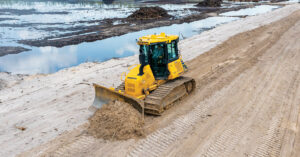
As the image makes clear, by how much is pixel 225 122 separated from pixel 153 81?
2737 millimetres

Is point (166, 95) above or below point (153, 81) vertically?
below

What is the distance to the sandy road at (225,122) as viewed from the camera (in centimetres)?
664

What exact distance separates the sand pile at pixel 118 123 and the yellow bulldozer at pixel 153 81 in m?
0.30

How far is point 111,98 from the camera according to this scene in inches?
320

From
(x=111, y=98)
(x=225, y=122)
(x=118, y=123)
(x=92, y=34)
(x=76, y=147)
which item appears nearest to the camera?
(x=76, y=147)

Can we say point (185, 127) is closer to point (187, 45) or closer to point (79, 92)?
point (79, 92)

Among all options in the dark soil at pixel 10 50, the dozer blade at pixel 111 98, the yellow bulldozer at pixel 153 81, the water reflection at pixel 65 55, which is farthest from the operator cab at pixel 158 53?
the dark soil at pixel 10 50

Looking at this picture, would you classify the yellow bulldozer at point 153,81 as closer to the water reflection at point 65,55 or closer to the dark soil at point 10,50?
the water reflection at point 65,55

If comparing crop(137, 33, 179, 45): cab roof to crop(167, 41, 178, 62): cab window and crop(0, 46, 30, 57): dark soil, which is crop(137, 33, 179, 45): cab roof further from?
crop(0, 46, 30, 57): dark soil

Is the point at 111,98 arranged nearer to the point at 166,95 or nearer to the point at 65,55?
the point at 166,95

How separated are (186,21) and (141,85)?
85.3 ft

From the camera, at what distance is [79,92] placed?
36.2ft

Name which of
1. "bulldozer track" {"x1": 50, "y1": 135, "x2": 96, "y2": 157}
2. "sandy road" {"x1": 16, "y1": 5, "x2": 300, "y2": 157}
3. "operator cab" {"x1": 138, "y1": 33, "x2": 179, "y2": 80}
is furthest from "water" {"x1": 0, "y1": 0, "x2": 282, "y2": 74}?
"bulldozer track" {"x1": 50, "y1": 135, "x2": 96, "y2": 157}

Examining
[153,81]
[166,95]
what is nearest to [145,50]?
[153,81]
